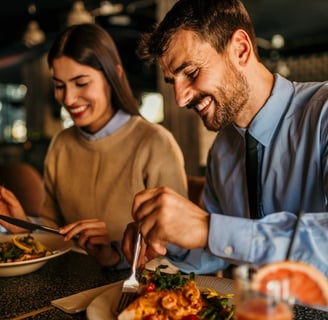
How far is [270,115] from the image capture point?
4.95ft

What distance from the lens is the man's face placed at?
1385 mm

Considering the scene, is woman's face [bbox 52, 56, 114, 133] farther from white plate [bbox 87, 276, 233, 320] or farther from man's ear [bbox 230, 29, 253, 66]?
white plate [bbox 87, 276, 233, 320]

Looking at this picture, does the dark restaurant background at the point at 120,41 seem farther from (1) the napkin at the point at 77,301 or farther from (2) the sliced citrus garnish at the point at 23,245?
(1) the napkin at the point at 77,301

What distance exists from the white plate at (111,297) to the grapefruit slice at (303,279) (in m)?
0.46

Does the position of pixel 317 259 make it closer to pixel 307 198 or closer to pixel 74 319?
pixel 307 198

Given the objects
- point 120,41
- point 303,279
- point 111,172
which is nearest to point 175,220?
point 303,279

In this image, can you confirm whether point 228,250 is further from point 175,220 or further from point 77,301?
point 77,301

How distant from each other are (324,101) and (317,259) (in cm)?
56

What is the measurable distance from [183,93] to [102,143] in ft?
2.68

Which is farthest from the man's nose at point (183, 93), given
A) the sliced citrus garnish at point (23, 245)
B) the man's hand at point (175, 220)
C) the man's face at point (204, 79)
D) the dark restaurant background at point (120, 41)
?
the dark restaurant background at point (120, 41)

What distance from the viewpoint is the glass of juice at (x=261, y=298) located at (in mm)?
583

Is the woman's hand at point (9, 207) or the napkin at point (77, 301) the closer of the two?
the napkin at point (77, 301)

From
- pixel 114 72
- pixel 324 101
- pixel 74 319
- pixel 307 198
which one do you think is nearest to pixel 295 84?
pixel 324 101

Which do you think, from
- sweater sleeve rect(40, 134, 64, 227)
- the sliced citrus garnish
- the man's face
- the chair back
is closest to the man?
the man's face
